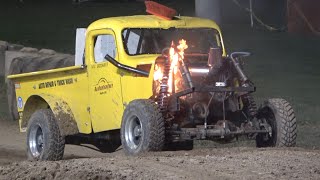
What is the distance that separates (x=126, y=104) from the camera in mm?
10281

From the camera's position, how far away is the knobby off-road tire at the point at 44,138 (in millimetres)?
11094

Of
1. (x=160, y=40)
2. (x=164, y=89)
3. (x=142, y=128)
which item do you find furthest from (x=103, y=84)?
(x=142, y=128)

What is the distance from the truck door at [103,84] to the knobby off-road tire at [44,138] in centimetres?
55

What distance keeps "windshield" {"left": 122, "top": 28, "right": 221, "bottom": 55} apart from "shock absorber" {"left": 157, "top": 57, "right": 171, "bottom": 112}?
0.91m

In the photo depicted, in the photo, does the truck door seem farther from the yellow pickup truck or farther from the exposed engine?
the exposed engine

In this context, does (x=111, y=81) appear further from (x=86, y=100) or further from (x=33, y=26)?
(x=33, y=26)

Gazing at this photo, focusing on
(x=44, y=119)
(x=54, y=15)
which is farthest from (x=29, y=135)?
(x=54, y=15)

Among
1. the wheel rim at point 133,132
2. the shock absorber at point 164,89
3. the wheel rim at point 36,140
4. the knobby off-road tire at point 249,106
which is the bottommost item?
the wheel rim at point 36,140

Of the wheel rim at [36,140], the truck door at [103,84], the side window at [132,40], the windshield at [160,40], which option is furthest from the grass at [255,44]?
the wheel rim at [36,140]

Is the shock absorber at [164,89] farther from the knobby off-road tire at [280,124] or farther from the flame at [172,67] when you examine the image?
the knobby off-road tire at [280,124]

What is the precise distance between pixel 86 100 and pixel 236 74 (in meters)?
2.08

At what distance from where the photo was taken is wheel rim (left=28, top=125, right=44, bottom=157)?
1150cm

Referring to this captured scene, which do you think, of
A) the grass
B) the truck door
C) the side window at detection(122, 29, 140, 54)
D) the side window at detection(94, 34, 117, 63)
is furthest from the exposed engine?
the grass

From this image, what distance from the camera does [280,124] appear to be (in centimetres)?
987
